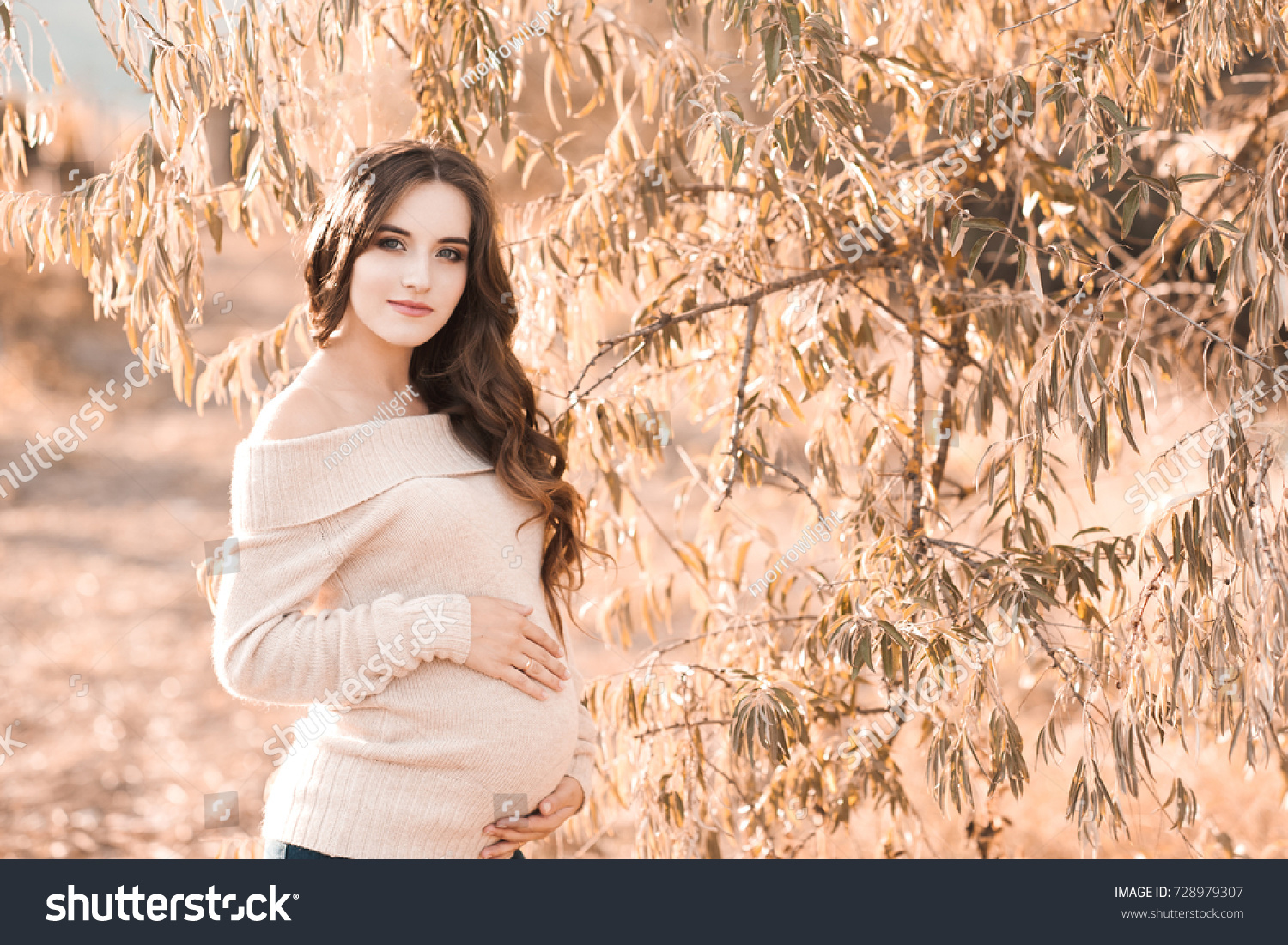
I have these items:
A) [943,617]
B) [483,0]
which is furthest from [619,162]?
[943,617]

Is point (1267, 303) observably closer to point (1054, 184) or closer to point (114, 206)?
point (1054, 184)

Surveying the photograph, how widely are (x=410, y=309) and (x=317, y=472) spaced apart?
267 mm

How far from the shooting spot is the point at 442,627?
48.4 inches

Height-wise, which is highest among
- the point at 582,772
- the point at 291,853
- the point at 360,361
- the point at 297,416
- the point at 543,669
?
the point at 360,361

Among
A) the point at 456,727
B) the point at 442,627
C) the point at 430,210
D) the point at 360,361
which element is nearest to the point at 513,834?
the point at 456,727

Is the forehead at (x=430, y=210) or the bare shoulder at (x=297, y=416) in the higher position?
the forehead at (x=430, y=210)

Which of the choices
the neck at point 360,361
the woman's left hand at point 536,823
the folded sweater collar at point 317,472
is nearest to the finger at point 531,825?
the woman's left hand at point 536,823

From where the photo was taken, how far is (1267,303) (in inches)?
48.4

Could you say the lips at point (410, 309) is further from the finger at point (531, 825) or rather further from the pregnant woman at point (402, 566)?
the finger at point (531, 825)

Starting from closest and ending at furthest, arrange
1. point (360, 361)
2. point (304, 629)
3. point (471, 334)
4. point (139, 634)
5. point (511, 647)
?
point (304, 629)
point (511, 647)
point (360, 361)
point (471, 334)
point (139, 634)

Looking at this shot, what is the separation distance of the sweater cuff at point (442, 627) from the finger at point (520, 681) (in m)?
0.06

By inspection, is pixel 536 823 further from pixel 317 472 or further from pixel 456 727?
pixel 317 472

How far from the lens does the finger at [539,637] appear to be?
132 centimetres
